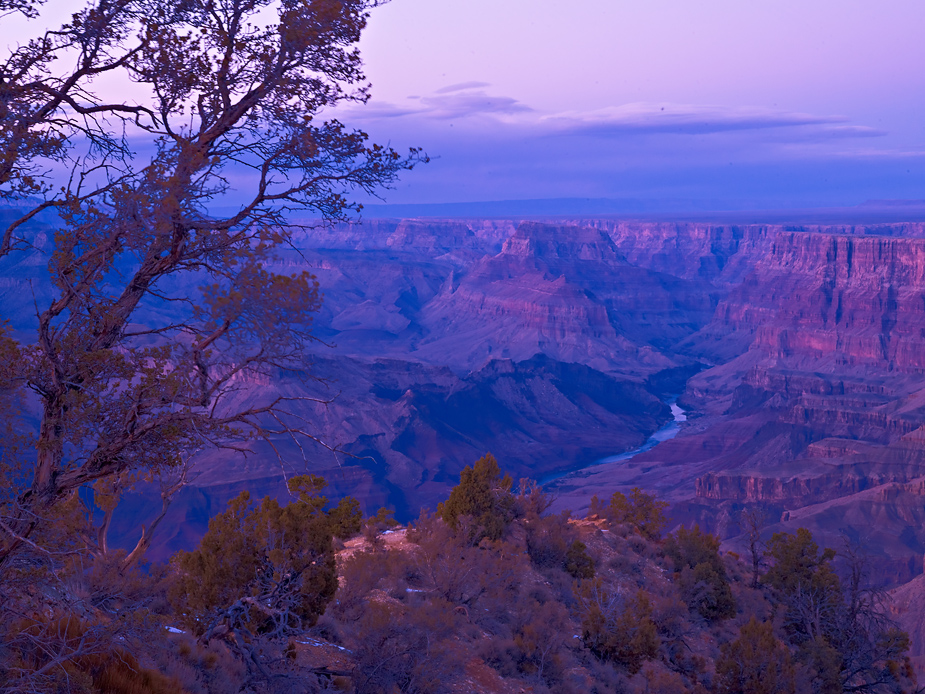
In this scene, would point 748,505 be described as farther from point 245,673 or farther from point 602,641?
point 245,673

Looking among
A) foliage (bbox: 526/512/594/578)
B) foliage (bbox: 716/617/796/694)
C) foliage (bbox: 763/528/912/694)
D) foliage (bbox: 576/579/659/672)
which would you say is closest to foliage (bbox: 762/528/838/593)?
foliage (bbox: 763/528/912/694)

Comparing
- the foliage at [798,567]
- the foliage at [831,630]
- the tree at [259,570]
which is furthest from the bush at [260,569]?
the foliage at [798,567]

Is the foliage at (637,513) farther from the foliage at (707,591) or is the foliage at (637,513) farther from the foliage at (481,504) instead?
the foliage at (481,504)

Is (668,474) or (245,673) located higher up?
(245,673)

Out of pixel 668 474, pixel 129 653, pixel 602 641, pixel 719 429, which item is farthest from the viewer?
pixel 719 429

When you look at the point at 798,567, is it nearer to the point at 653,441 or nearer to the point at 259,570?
the point at 259,570

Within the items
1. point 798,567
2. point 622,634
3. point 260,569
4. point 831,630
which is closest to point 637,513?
point 798,567

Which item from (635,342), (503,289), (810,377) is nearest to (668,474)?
(810,377)

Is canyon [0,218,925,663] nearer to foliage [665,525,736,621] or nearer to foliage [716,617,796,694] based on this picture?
foliage [665,525,736,621]
